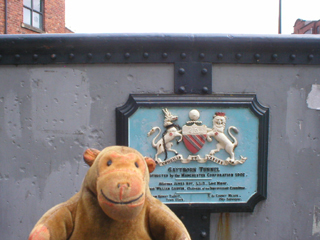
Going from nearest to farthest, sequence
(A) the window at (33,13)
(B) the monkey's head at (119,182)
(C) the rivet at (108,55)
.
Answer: (B) the monkey's head at (119,182)
(C) the rivet at (108,55)
(A) the window at (33,13)

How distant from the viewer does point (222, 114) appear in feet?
8.00

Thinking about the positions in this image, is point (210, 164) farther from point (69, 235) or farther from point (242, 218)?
point (69, 235)

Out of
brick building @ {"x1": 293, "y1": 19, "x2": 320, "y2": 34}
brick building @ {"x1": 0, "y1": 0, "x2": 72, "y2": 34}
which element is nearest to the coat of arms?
brick building @ {"x1": 0, "y1": 0, "x2": 72, "y2": 34}

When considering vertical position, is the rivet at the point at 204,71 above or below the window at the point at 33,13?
below

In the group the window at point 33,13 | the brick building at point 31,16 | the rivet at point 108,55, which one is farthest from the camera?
the window at point 33,13

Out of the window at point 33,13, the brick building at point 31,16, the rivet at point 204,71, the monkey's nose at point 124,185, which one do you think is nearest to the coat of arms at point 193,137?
the rivet at point 204,71

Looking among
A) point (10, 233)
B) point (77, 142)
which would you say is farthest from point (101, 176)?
point (10, 233)

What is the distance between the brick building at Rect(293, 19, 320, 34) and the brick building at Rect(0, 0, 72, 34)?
19879mm

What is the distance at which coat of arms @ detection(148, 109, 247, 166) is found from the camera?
2.42 meters

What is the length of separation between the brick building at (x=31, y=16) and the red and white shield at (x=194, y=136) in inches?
448

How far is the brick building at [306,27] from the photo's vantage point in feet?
76.8

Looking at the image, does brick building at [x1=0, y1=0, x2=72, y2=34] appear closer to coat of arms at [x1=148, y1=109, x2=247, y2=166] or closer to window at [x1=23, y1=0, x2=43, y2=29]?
window at [x1=23, y1=0, x2=43, y2=29]

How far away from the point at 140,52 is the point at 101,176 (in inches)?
55.0

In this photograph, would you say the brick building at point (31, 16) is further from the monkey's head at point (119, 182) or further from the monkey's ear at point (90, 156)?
the monkey's head at point (119, 182)
